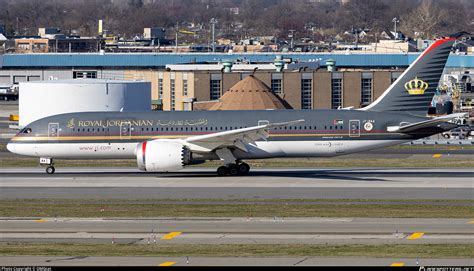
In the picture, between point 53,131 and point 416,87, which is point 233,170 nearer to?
point 53,131

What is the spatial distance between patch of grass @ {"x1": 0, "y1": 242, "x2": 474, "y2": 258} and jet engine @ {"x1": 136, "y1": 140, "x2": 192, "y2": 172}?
20799 millimetres

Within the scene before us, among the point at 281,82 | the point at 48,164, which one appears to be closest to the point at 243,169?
the point at 48,164

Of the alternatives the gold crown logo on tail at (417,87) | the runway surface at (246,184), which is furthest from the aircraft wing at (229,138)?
the gold crown logo on tail at (417,87)

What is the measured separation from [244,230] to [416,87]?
24706 mm

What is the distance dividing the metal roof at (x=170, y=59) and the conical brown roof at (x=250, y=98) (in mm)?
48233

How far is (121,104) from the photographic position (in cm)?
8944

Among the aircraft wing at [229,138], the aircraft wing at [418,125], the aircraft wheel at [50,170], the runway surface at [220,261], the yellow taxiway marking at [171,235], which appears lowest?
the aircraft wheel at [50,170]

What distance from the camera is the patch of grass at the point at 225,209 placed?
44.1m

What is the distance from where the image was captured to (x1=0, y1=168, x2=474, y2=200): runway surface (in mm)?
51094

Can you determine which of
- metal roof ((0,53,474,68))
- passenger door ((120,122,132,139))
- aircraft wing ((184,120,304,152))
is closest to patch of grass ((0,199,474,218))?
aircraft wing ((184,120,304,152))

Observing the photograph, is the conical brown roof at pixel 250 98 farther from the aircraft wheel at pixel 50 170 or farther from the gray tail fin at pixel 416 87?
the aircraft wheel at pixel 50 170

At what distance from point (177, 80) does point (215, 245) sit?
7688 centimetres

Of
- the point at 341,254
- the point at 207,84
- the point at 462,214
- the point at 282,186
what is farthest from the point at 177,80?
the point at 341,254

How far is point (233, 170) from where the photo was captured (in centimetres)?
5991
